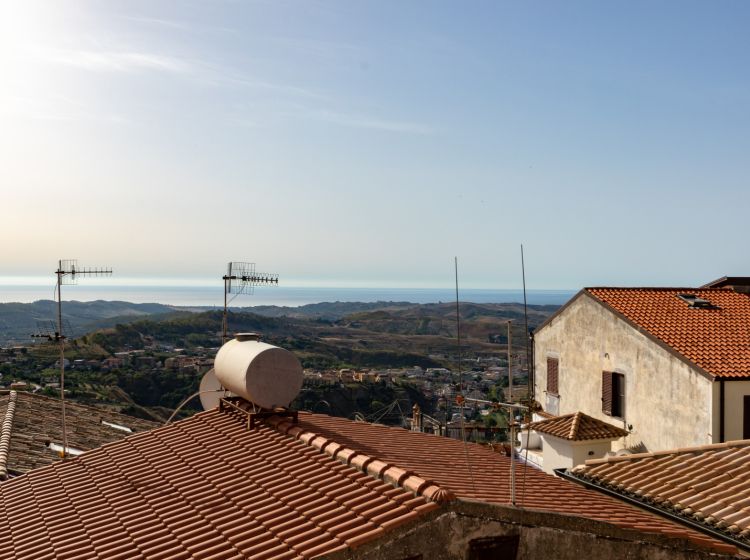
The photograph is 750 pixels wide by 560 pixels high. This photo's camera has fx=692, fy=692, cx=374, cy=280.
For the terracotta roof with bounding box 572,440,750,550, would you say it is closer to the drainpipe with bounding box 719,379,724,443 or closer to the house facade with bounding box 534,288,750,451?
the drainpipe with bounding box 719,379,724,443

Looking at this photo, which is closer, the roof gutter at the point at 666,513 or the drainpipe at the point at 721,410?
the roof gutter at the point at 666,513

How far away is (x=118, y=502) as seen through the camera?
875 cm

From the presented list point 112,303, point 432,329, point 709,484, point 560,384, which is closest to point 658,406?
point 560,384

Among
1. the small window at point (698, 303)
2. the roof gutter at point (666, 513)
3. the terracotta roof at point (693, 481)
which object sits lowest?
the roof gutter at point (666, 513)

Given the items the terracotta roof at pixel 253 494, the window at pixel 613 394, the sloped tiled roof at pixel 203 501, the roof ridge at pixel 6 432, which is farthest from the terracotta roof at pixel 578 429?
the roof ridge at pixel 6 432

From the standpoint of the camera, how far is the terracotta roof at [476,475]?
745cm

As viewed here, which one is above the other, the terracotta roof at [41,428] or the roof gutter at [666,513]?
the roof gutter at [666,513]

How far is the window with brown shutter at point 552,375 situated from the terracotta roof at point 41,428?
14998 mm

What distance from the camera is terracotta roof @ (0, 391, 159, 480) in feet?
45.6

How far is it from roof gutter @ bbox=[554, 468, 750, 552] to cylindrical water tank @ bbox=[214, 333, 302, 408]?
532 cm

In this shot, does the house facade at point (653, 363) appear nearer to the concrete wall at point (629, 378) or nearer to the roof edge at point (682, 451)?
the concrete wall at point (629, 378)

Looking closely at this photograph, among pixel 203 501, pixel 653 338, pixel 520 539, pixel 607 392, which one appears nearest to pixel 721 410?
pixel 653 338

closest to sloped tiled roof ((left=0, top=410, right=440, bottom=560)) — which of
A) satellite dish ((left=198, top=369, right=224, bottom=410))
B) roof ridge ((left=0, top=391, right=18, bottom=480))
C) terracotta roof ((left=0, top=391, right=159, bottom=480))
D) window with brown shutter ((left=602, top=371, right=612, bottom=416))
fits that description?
roof ridge ((left=0, top=391, right=18, bottom=480))

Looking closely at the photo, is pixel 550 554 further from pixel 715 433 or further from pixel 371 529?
pixel 715 433
